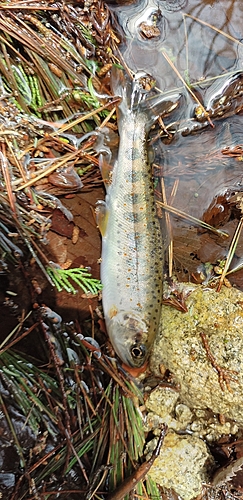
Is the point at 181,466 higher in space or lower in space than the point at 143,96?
lower

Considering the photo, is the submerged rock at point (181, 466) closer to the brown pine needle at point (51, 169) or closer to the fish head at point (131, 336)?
the fish head at point (131, 336)

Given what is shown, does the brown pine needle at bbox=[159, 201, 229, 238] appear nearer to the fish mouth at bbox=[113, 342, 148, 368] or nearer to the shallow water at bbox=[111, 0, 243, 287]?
the shallow water at bbox=[111, 0, 243, 287]

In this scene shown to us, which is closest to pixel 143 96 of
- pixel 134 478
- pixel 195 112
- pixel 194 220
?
pixel 195 112

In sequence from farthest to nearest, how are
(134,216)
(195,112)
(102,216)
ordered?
(195,112), (102,216), (134,216)

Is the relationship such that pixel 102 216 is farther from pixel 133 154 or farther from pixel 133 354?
pixel 133 354

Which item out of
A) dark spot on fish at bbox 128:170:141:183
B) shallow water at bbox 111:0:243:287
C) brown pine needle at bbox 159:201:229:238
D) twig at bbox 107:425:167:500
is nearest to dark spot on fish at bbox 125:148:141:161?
dark spot on fish at bbox 128:170:141:183

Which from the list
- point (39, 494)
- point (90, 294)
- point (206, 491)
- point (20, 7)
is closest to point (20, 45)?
point (20, 7)
